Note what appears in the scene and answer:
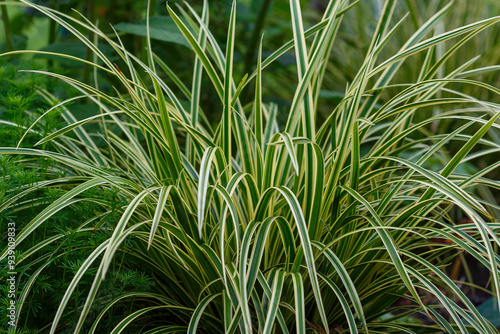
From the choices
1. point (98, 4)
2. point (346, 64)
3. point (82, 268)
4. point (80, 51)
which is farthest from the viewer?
point (346, 64)

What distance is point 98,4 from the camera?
85.0 inches

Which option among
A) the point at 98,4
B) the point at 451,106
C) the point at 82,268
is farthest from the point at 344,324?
the point at 98,4

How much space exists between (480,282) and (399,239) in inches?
39.8

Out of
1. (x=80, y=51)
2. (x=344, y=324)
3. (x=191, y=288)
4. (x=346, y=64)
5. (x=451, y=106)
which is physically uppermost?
(x=80, y=51)

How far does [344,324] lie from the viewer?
1118 millimetres

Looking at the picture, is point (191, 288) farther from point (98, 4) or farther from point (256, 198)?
point (98, 4)

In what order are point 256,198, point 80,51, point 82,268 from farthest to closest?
point 80,51 < point 256,198 < point 82,268

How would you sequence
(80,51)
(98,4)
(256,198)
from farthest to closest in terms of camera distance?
(98,4) < (80,51) < (256,198)

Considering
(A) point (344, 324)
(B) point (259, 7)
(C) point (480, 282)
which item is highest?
(B) point (259, 7)

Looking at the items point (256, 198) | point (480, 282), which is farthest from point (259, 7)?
point (480, 282)

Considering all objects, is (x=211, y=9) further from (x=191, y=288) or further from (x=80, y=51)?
(x=191, y=288)

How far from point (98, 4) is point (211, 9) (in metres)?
0.58

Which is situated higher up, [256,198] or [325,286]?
[256,198]

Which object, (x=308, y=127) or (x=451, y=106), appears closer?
(x=308, y=127)
